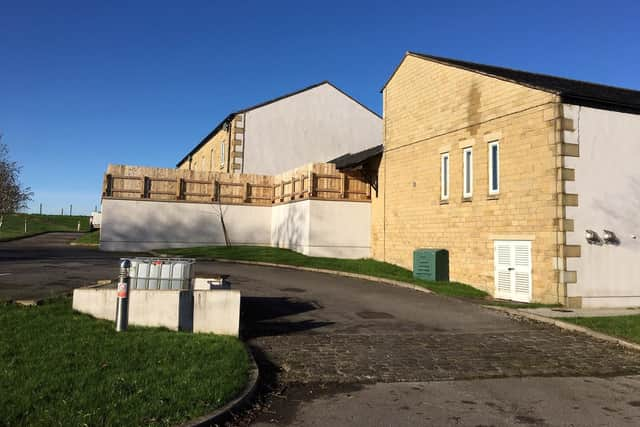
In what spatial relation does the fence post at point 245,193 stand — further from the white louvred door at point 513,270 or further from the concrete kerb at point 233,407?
the concrete kerb at point 233,407

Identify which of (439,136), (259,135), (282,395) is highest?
(259,135)

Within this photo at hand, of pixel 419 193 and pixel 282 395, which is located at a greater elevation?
pixel 419 193

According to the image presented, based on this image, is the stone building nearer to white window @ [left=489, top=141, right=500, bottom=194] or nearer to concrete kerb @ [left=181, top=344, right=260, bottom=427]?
white window @ [left=489, top=141, right=500, bottom=194]

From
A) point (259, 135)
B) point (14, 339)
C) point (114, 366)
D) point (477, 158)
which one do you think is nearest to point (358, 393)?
point (114, 366)

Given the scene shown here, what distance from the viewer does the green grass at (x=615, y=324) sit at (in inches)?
379

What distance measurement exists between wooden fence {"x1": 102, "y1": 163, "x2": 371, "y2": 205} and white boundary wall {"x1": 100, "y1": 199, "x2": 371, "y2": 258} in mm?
420

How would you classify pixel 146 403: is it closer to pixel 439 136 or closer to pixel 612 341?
pixel 612 341

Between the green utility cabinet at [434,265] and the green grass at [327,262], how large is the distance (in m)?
0.55

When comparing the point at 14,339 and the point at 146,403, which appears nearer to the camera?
the point at 146,403

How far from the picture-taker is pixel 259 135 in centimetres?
3244

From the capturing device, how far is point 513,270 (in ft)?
47.9

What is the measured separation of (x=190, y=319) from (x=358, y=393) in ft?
11.4

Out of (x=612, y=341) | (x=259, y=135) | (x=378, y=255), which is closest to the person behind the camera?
(x=612, y=341)

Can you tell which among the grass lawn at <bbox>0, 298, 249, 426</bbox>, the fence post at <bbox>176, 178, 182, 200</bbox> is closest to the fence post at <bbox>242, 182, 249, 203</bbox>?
the fence post at <bbox>176, 178, 182, 200</bbox>
